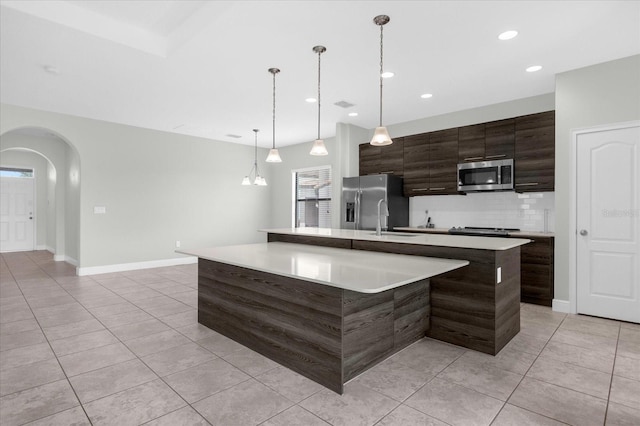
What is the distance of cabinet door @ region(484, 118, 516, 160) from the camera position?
4.73 m

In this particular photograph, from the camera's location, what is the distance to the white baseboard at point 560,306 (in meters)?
3.89

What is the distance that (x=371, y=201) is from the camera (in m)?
5.77

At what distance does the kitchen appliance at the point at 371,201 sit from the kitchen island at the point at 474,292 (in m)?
2.41

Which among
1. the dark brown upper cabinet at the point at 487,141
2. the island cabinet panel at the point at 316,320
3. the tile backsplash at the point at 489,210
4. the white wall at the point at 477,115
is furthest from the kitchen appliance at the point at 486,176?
the island cabinet panel at the point at 316,320

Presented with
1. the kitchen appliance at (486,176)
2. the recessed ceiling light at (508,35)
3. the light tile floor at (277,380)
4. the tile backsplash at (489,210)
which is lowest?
the light tile floor at (277,380)

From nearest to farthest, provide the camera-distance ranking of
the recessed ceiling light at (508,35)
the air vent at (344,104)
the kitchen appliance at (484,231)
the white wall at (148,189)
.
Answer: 1. the recessed ceiling light at (508,35)
2. the kitchen appliance at (484,231)
3. the air vent at (344,104)
4. the white wall at (148,189)

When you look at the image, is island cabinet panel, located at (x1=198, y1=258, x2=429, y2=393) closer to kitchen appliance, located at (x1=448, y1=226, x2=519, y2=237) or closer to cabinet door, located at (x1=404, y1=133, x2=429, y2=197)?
kitchen appliance, located at (x1=448, y1=226, x2=519, y2=237)

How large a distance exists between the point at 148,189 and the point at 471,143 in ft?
19.3

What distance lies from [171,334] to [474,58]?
13.5 feet

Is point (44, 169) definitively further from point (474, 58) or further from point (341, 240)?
point (474, 58)

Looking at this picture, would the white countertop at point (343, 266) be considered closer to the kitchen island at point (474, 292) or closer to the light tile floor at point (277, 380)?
the kitchen island at point (474, 292)

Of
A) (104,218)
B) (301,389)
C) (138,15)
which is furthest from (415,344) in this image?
(104,218)

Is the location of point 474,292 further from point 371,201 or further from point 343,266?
point 371,201

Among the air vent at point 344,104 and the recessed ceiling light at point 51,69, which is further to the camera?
the air vent at point 344,104
